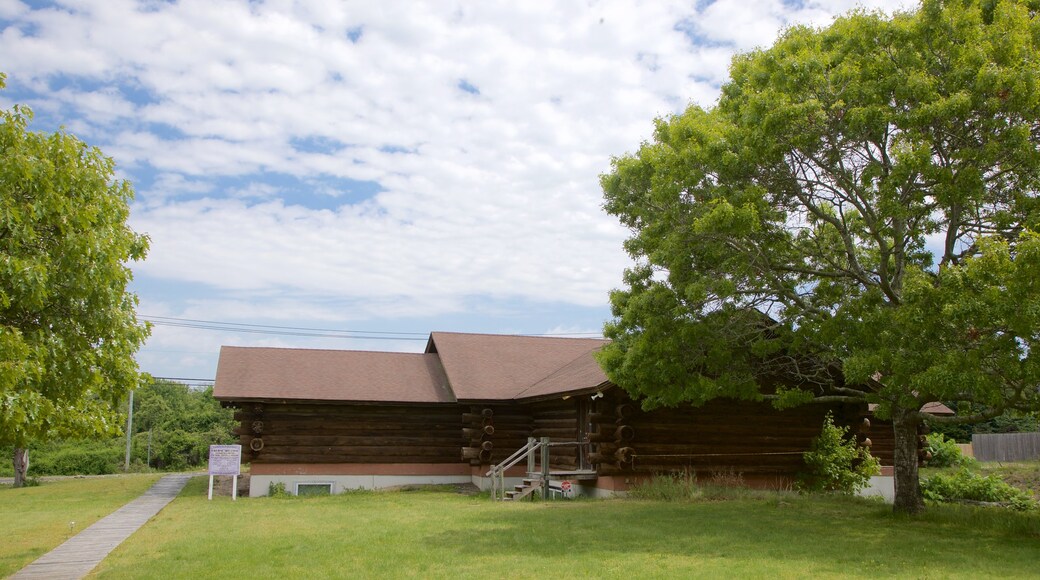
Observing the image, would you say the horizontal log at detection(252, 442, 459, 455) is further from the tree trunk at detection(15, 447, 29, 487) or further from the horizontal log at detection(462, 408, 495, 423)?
the tree trunk at detection(15, 447, 29, 487)

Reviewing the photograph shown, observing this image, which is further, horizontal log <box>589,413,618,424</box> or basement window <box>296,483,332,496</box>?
basement window <box>296,483,332,496</box>

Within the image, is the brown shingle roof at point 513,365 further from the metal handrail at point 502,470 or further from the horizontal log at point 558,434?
the metal handrail at point 502,470

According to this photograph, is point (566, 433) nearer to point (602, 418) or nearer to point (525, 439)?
point (525, 439)

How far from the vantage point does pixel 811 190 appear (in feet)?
51.0

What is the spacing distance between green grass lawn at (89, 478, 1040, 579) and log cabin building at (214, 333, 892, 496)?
9.88ft

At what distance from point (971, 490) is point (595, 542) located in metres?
14.7

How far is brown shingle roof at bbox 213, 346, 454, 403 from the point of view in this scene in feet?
85.5

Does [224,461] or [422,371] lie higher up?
[422,371]

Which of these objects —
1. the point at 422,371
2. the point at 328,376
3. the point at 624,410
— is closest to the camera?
the point at 624,410

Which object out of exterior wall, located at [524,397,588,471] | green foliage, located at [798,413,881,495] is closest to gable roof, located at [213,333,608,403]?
exterior wall, located at [524,397,588,471]

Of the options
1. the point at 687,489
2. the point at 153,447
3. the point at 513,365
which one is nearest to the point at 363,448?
the point at 513,365

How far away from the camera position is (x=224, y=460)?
24031 mm

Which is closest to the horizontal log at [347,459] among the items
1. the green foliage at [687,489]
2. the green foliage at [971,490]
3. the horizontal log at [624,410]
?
the horizontal log at [624,410]

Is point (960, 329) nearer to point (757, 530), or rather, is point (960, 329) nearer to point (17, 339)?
point (757, 530)
